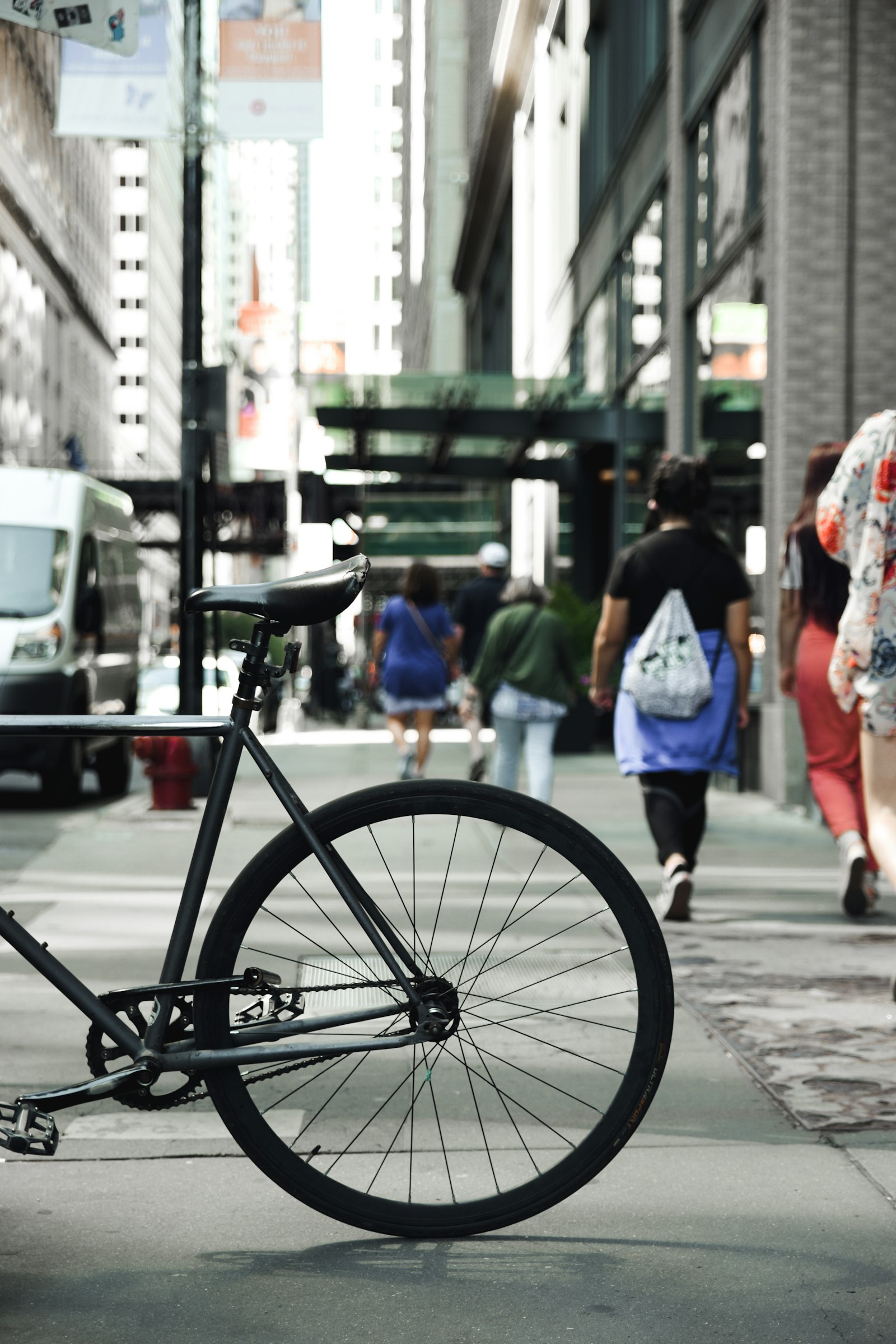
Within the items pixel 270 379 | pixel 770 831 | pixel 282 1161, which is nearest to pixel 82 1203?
pixel 282 1161

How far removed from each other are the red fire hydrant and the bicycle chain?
752 centimetres

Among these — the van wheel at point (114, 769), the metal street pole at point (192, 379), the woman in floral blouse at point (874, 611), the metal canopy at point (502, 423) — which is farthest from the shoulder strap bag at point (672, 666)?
the metal canopy at point (502, 423)

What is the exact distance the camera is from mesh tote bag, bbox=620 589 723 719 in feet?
22.1

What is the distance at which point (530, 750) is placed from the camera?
391 inches

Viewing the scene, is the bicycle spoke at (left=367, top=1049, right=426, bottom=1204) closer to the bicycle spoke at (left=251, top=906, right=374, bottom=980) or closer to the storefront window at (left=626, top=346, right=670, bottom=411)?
the bicycle spoke at (left=251, top=906, right=374, bottom=980)

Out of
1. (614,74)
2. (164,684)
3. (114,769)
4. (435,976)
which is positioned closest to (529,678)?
(114,769)

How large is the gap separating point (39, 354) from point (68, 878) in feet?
211

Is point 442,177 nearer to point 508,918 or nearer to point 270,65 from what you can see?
point 270,65

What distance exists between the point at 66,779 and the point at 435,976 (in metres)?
9.76

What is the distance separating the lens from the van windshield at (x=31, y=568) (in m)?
12.8

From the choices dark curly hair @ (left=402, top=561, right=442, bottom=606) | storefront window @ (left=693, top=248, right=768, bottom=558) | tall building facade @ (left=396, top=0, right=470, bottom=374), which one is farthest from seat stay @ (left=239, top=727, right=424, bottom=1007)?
tall building facade @ (left=396, top=0, right=470, bottom=374)

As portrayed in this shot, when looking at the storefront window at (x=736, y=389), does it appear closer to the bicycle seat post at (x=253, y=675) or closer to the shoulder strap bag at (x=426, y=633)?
the shoulder strap bag at (x=426, y=633)

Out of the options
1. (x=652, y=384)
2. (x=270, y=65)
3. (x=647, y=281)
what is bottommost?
(x=652, y=384)

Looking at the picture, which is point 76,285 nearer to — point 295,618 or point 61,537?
point 61,537
